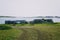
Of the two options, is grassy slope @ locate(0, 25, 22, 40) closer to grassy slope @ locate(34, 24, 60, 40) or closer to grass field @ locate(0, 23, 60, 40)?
grass field @ locate(0, 23, 60, 40)

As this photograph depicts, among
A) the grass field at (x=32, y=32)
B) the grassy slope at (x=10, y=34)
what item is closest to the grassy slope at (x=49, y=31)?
the grass field at (x=32, y=32)

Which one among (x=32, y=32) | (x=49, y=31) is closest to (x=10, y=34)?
(x=32, y=32)

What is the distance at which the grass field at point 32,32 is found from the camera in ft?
4.00

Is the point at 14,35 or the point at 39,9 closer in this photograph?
the point at 14,35

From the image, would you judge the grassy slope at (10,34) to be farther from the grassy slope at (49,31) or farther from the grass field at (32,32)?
the grassy slope at (49,31)

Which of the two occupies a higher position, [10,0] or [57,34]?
[10,0]

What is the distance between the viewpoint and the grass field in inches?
48.0

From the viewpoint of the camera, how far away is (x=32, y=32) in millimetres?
1256

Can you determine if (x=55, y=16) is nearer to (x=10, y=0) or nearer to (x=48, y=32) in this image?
(x=48, y=32)

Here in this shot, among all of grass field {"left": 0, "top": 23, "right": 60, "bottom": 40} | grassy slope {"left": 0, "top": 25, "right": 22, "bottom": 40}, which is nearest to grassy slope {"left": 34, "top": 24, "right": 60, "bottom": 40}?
grass field {"left": 0, "top": 23, "right": 60, "bottom": 40}

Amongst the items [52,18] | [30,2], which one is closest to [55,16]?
[52,18]

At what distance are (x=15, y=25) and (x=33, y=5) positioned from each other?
0.31m

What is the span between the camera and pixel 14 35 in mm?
1222

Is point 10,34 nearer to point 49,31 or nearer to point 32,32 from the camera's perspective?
point 32,32
